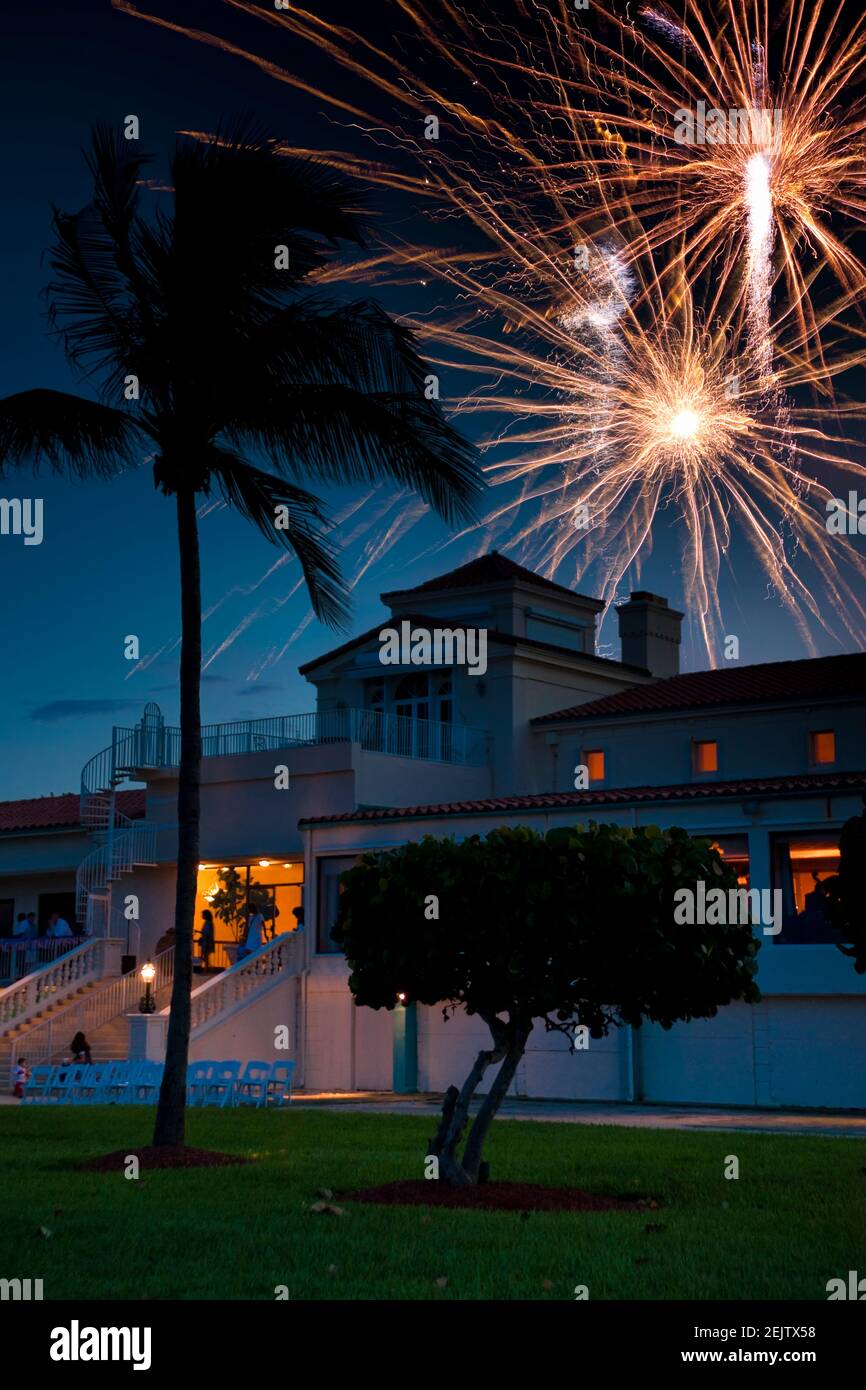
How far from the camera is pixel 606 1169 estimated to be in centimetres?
1734

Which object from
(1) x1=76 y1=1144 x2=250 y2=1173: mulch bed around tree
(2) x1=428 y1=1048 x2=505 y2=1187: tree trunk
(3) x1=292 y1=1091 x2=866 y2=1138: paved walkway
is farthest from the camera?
(3) x1=292 y1=1091 x2=866 y2=1138: paved walkway

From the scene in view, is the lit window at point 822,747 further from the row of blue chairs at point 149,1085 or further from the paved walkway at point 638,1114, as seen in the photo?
the row of blue chairs at point 149,1085

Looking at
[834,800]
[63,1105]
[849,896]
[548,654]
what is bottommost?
[63,1105]

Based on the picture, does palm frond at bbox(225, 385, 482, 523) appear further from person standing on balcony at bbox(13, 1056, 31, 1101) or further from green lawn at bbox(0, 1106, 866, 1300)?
person standing on balcony at bbox(13, 1056, 31, 1101)

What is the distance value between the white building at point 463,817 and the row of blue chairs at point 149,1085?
107 inches

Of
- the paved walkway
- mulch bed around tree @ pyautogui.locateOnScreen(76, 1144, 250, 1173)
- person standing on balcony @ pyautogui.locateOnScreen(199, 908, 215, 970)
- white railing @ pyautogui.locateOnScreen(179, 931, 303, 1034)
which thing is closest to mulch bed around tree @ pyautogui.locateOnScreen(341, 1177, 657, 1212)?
mulch bed around tree @ pyautogui.locateOnScreen(76, 1144, 250, 1173)

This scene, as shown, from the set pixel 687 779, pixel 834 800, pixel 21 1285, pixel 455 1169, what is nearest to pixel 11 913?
pixel 687 779

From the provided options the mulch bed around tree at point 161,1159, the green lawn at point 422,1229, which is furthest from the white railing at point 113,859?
the mulch bed around tree at point 161,1159

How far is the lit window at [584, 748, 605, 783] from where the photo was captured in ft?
154

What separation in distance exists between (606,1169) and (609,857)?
14.6 ft

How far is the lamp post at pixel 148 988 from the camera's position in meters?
37.8

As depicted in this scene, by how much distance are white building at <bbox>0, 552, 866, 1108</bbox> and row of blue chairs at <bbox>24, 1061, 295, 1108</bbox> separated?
273 cm
